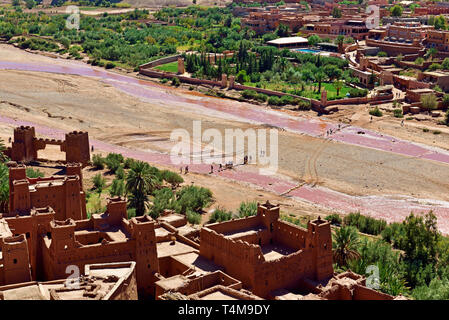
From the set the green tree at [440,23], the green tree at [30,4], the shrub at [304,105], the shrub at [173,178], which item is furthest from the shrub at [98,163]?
the green tree at [30,4]

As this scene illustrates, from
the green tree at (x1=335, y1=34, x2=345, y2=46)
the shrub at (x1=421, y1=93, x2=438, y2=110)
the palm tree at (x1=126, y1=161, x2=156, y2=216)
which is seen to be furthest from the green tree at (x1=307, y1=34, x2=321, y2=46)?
the palm tree at (x1=126, y1=161, x2=156, y2=216)

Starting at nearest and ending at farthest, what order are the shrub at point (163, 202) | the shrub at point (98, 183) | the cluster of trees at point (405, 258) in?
the cluster of trees at point (405, 258)
the shrub at point (163, 202)
the shrub at point (98, 183)

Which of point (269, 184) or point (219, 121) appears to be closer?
point (269, 184)

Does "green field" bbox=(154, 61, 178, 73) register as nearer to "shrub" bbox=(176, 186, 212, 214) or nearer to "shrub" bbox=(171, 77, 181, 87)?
"shrub" bbox=(171, 77, 181, 87)

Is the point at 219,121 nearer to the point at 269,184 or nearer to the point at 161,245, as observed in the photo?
the point at 269,184

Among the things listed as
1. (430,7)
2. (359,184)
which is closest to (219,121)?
(359,184)

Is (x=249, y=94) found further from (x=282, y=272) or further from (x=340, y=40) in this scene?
(x=282, y=272)

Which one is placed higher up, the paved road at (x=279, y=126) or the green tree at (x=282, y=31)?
the green tree at (x=282, y=31)

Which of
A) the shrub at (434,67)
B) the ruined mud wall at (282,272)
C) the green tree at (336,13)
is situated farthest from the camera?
the green tree at (336,13)

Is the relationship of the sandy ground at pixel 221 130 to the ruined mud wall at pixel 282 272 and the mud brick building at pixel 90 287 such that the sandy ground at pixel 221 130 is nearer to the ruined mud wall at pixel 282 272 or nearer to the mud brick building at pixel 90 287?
the ruined mud wall at pixel 282 272
